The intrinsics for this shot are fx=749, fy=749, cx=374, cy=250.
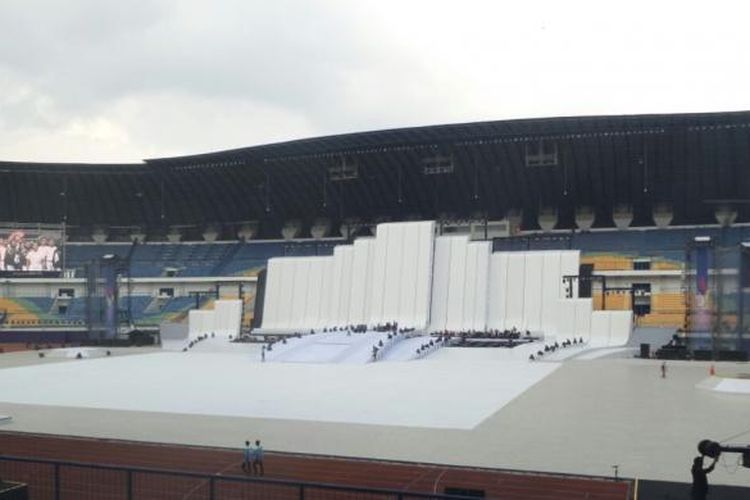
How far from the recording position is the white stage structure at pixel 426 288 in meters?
59.5

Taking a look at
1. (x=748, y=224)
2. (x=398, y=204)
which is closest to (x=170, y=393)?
(x=398, y=204)

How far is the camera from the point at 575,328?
5459 centimetres

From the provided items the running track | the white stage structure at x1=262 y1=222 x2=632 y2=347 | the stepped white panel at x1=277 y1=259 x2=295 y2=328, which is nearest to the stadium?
the running track

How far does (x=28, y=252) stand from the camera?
7769 cm

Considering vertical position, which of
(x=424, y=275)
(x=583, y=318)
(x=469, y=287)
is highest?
(x=424, y=275)

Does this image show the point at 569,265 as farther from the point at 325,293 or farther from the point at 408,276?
the point at 325,293

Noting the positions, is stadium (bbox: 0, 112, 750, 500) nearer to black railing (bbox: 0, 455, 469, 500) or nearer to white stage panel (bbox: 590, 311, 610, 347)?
black railing (bbox: 0, 455, 469, 500)

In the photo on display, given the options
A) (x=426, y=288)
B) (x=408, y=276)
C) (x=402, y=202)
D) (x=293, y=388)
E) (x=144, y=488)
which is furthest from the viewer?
(x=402, y=202)

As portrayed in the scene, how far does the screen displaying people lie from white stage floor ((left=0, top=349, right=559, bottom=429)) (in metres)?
32.1

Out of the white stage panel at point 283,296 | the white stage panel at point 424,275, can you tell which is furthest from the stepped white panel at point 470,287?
the white stage panel at point 283,296

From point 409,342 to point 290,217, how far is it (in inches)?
1302

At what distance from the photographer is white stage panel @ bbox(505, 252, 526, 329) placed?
60.2 meters

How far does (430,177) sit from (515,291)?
1890cm

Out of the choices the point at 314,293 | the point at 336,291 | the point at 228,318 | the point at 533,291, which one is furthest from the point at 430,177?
the point at 228,318
